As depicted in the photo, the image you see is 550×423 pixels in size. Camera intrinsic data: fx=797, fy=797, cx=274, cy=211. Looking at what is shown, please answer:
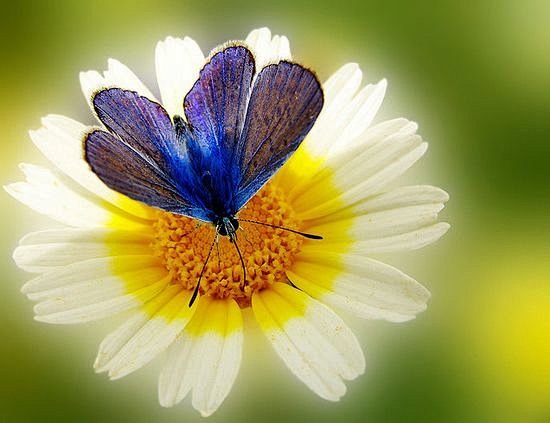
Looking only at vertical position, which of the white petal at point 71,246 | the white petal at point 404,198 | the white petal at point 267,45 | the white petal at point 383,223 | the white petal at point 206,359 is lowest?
the white petal at point 206,359

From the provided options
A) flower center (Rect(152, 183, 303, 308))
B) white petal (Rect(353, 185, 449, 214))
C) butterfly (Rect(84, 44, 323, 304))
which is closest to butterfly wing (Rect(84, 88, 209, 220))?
butterfly (Rect(84, 44, 323, 304))

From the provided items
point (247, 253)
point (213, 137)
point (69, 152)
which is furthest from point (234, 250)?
point (69, 152)

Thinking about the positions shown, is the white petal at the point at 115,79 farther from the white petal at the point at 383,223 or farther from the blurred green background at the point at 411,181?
the white petal at the point at 383,223

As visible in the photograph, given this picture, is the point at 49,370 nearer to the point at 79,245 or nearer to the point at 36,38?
the point at 79,245

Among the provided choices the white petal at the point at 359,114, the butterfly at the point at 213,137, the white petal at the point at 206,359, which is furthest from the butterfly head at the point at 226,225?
the white petal at the point at 359,114

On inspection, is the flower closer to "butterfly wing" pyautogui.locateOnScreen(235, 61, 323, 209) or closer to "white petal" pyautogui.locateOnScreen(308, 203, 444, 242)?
"white petal" pyautogui.locateOnScreen(308, 203, 444, 242)
